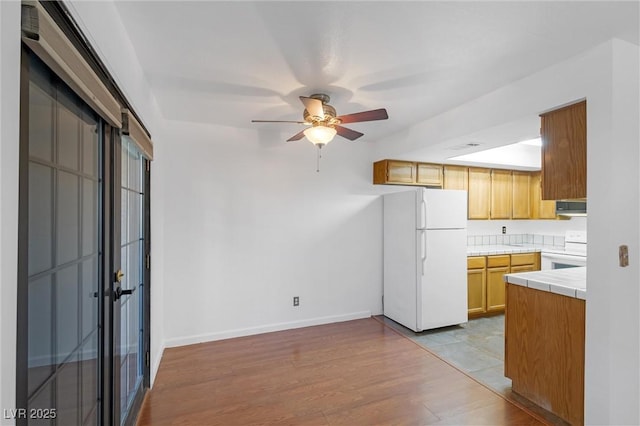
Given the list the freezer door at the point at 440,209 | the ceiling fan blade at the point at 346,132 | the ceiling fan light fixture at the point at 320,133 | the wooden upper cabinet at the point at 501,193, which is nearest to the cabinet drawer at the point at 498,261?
the wooden upper cabinet at the point at 501,193

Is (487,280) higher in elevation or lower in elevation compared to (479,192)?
lower

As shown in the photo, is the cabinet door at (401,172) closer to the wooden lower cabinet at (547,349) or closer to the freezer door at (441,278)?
the freezer door at (441,278)

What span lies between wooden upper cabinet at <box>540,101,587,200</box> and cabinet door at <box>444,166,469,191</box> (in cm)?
217

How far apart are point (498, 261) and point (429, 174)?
1592 mm

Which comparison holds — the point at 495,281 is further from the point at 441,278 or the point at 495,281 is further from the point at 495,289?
the point at 441,278

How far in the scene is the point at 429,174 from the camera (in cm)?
435

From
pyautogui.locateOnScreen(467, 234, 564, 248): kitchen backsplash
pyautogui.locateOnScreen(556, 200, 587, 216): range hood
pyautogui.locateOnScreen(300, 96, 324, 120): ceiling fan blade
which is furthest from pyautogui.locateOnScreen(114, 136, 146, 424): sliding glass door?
pyautogui.locateOnScreen(556, 200, 587, 216): range hood

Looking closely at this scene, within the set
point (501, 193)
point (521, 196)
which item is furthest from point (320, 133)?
point (521, 196)

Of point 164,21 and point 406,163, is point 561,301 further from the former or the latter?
point 164,21

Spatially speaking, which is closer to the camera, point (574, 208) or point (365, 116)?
point (365, 116)

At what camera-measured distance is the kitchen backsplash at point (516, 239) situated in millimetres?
5039

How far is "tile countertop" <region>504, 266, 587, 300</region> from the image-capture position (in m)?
2.04

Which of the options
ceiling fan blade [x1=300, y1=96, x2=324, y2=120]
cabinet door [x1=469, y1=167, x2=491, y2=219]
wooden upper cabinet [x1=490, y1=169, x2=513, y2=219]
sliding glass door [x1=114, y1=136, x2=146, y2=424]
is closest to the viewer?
sliding glass door [x1=114, y1=136, x2=146, y2=424]

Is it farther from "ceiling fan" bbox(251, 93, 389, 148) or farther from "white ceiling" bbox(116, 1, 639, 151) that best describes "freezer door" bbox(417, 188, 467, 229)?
"ceiling fan" bbox(251, 93, 389, 148)
